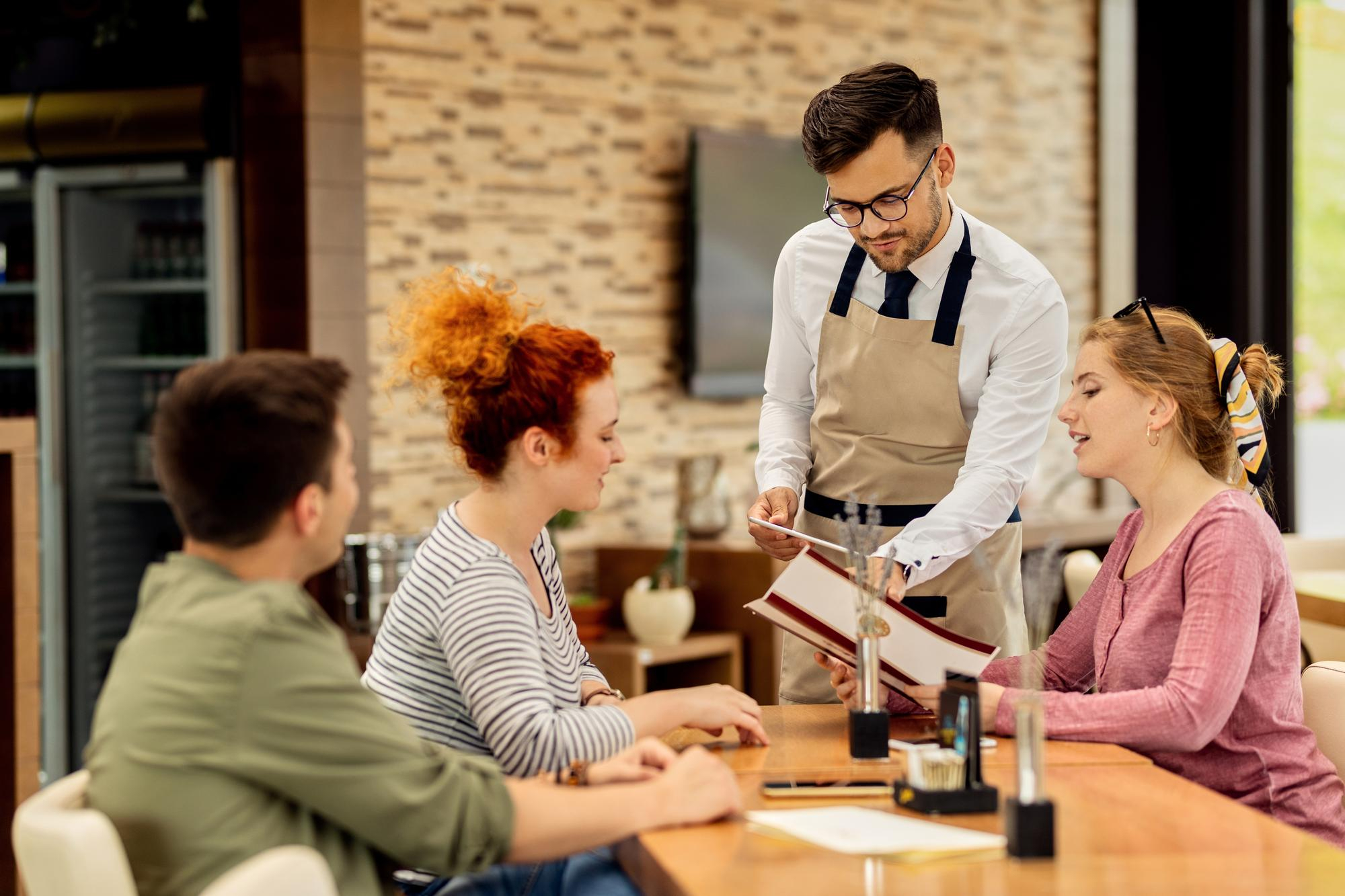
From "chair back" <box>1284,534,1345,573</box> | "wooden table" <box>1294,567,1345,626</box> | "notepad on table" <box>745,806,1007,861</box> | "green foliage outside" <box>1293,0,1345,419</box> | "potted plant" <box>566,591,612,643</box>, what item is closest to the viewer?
"notepad on table" <box>745,806,1007,861</box>

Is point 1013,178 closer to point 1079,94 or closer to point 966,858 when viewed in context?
point 1079,94

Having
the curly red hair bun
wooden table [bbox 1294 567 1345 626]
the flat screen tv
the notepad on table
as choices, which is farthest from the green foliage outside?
the notepad on table

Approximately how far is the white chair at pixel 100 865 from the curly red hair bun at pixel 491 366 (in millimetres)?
675

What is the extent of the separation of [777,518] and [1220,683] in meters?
0.82

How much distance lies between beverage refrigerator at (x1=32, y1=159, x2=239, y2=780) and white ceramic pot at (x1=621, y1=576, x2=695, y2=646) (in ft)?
4.99

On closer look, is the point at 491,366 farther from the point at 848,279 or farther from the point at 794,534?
the point at 848,279

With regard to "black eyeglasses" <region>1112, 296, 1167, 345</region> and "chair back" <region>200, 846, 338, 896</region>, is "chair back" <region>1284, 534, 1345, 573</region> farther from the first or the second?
"chair back" <region>200, 846, 338, 896</region>

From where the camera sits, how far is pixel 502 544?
1843 mm

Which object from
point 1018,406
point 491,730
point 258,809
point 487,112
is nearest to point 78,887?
point 258,809

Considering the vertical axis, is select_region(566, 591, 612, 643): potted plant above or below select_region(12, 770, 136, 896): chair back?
below

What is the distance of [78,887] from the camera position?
124 centimetres

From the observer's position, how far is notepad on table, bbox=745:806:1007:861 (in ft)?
4.61

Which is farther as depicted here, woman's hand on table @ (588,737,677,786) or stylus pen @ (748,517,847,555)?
stylus pen @ (748,517,847,555)

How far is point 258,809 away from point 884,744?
784 mm
